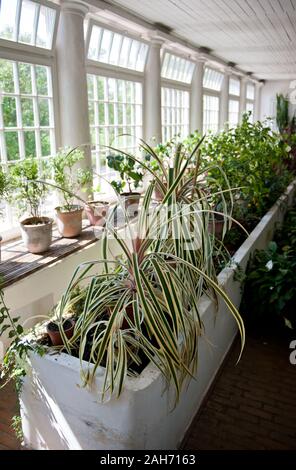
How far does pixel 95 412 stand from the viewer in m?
1.42

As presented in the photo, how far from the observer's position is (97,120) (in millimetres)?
4828

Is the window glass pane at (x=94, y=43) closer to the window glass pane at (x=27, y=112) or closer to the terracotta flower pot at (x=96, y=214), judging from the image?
the window glass pane at (x=27, y=112)

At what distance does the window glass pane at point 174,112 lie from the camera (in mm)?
6691

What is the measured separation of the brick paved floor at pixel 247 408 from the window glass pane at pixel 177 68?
5.67 m

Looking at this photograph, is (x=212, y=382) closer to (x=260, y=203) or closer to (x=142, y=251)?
(x=142, y=251)

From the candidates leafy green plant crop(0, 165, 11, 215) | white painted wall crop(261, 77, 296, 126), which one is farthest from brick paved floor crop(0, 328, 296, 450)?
white painted wall crop(261, 77, 296, 126)

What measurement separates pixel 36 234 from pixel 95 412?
211 cm

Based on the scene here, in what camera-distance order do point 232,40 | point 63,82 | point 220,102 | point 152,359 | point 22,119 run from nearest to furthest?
point 152,359 < point 22,119 < point 63,82 < point 232,40 < point 220,102

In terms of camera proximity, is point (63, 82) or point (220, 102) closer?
point (63, 82)

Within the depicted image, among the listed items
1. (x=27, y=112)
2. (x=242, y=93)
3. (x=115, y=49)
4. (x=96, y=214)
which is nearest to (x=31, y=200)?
(x=96, y=214)

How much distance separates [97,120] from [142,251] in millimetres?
3560

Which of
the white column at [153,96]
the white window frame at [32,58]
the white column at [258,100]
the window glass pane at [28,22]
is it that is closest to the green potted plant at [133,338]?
the white window frame at [32,58]

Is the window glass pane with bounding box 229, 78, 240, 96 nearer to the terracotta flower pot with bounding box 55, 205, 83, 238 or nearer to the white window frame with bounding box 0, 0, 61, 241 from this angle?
the white window frame with bounding box 0, 0, 61, 241
